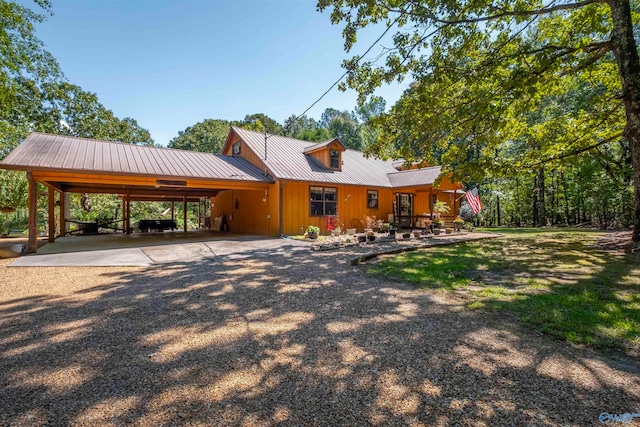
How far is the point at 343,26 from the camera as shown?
8.02 meters

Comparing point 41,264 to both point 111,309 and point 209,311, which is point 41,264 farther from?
point 209,311

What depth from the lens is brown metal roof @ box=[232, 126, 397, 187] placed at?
1385 centimetres

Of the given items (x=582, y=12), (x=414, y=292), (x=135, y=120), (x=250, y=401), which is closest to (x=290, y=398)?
(x=250, y=401)

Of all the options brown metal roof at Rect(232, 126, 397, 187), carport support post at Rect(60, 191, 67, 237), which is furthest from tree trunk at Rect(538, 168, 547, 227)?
carport support post at Rect(60, 191, 67, 237)

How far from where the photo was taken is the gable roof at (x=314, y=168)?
14.0 meters

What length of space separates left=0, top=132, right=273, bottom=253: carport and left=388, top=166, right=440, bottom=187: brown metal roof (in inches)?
304

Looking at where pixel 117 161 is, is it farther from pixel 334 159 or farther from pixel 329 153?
pixel 334 159

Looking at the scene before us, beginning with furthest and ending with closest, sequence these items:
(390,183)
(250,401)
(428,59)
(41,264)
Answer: (390,183) < (428,59) < (41,264) < (250,401)

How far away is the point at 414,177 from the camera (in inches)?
662

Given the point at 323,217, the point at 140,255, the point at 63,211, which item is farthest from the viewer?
the point at 323,217

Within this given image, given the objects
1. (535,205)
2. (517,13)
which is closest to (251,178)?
(517,13)

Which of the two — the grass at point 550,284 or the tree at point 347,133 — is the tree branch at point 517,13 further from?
the tree at point 347,133

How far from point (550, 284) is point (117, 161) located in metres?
13.0

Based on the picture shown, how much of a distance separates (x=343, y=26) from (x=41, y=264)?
9.56 m
